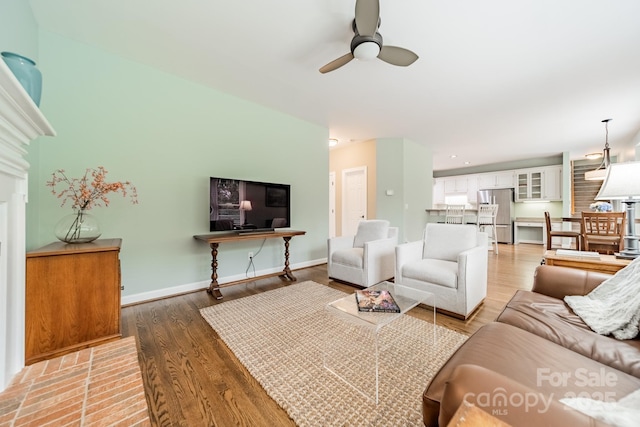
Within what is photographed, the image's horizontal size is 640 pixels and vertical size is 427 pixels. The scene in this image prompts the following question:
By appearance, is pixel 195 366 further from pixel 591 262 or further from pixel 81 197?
pixel 591 262

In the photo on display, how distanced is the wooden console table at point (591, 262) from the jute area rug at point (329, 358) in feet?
3.57

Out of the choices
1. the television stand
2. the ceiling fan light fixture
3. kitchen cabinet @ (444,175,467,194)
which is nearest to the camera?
the ceiling fan light fixture

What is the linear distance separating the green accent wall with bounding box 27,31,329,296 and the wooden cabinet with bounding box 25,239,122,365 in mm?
741

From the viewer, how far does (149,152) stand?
2.78 meters

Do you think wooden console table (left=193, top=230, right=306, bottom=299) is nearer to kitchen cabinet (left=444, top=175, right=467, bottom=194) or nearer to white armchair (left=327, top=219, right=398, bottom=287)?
white armchair (left=327, top=219, right=398, bottom=287)

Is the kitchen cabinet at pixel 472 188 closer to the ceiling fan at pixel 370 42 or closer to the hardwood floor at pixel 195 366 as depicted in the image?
the hardwood floor at pixel 195 366

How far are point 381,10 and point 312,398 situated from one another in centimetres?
279

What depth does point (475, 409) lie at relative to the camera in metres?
0.54

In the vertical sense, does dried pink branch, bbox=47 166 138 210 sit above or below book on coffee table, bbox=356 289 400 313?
above

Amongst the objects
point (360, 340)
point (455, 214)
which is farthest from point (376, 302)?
point (455, 214)

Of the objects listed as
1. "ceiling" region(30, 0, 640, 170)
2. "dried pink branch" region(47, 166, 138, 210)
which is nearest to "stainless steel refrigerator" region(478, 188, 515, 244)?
"ceiling" region(30, 0, 640, 170)

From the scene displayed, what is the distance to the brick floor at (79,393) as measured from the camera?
1.21 metres

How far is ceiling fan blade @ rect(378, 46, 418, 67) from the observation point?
6.95 feet

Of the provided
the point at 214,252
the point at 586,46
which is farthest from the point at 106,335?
the point at 586,46
